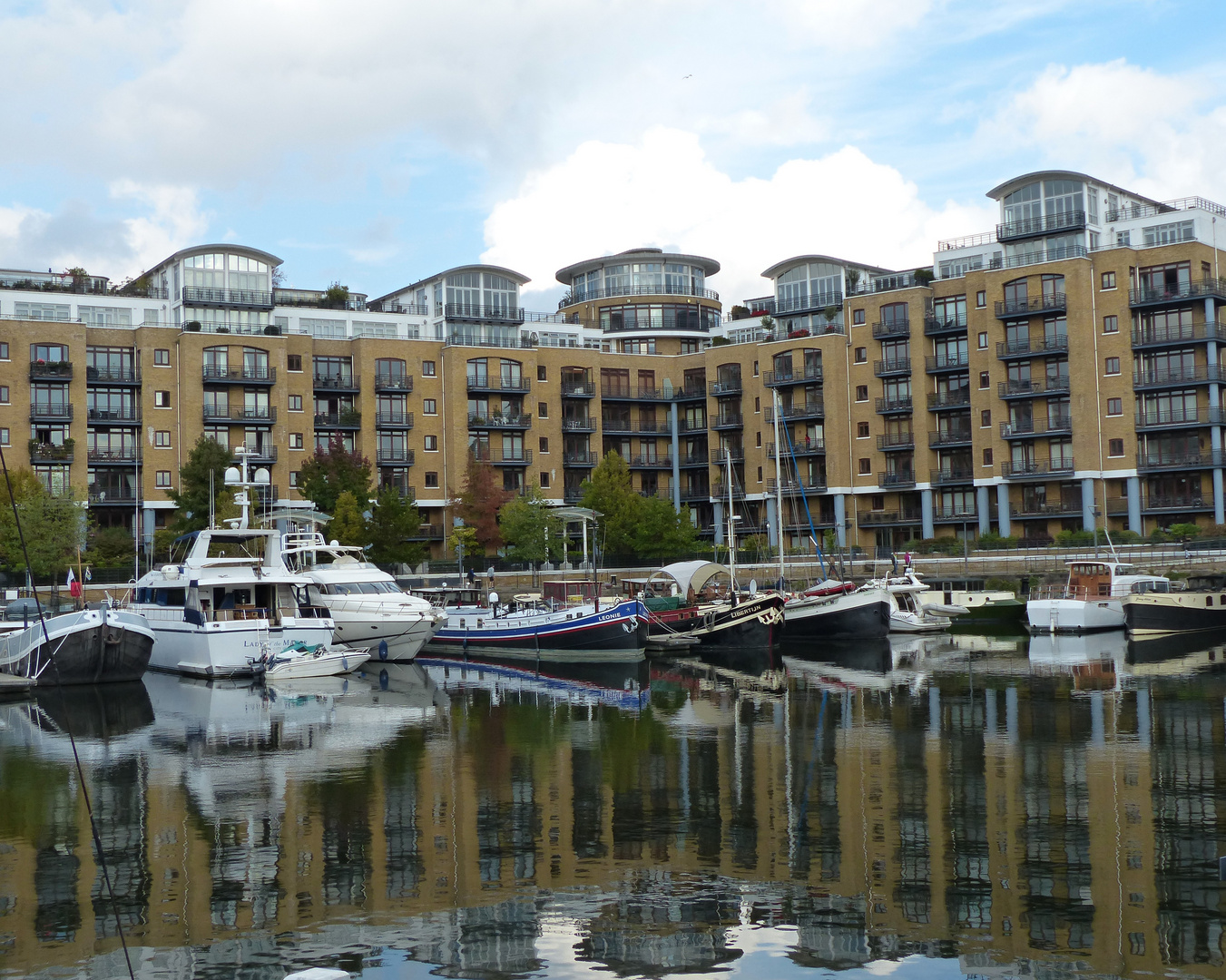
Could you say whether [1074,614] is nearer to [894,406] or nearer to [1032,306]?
[1032,306]

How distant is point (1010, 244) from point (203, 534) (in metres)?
56.5

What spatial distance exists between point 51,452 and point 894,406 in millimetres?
53365

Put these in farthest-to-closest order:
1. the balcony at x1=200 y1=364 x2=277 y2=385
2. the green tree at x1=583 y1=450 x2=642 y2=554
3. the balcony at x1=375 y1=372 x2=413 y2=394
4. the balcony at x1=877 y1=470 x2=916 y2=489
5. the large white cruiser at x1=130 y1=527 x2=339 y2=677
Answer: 1. the balcony at x1=877 y1=470 x2=916 y2=489
2. the balcony at x1=375 y1=372 x2=413 y2=394
3. the balcony at x1=200 y1=364 x2=277 y2=385
4. the green tree at x1=583 y1=450 x2=642 y2=554
5. the large white cruiser at x1=130 y1=527 x2=339 y2=677

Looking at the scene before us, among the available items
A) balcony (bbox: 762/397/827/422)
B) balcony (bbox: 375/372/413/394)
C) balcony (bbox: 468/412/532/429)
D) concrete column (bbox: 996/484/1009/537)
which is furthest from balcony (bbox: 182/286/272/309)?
concrete column (bbox: 996/484/1009/537)

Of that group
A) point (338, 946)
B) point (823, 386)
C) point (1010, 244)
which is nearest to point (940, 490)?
point (823, 386)

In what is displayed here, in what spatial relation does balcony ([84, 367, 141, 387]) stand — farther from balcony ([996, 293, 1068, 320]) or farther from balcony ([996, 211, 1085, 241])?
balcony ([996, 211, 1085, 241])

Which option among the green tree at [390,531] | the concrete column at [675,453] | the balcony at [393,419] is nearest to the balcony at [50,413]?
the balcony at [393,419]

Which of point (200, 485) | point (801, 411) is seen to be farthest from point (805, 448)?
point (200, 485)

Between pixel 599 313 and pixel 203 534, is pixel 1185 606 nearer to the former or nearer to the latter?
pixel 203 534

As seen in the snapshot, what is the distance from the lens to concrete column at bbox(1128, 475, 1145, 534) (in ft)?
238

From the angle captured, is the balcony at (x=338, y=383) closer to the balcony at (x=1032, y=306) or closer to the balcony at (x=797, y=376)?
the balcony at (x=797, y=376)

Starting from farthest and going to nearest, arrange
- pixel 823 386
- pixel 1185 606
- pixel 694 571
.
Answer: pixel 823 386 → pixel 694 571 → pixel 1185 606

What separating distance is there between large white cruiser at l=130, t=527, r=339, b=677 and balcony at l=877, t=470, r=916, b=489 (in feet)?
160

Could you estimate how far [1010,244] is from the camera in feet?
261
